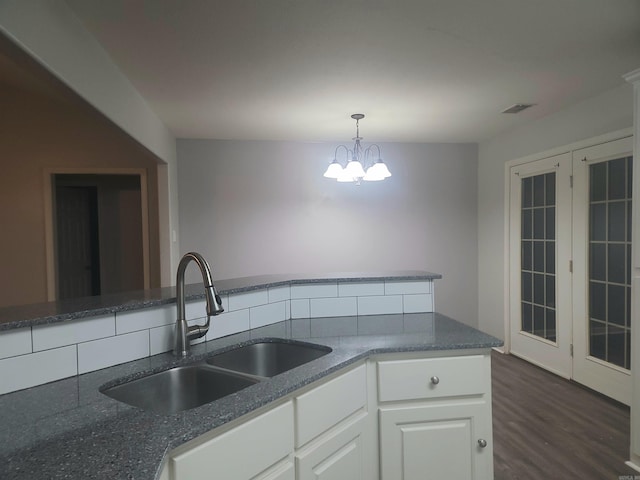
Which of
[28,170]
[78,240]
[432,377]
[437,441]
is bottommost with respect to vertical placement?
[437,441]

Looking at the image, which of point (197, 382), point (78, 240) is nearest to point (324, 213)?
point (78, 240)

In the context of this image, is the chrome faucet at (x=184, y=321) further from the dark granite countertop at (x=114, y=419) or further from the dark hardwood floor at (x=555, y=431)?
the dark hardwood floor at (x=555, y=431)

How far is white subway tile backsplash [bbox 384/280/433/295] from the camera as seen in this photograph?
7.31 ft

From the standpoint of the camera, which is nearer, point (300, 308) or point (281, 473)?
point (281, 473)

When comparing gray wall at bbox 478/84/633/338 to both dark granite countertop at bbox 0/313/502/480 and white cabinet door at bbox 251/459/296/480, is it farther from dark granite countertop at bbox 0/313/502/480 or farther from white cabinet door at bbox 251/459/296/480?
white cabinet door at bbox 251/459/296/480

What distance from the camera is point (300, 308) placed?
2164mm

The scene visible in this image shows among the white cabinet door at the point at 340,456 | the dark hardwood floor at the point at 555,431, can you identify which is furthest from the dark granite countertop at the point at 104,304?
the dark hardwood floor at the point at 555,431

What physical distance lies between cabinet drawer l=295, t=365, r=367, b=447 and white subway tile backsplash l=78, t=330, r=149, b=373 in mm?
619

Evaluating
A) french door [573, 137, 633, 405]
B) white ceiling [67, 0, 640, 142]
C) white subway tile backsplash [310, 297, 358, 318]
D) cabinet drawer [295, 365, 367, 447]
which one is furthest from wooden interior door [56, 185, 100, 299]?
french door [573, 137, 633, 405]

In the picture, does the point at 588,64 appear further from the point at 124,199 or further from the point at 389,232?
the point at 124,199

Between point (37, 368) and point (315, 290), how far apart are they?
125 centimetres

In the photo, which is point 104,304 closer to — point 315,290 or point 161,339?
point 161,339

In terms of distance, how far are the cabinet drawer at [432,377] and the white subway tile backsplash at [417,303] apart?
0.60 m

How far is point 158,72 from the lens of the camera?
256 centimetres
